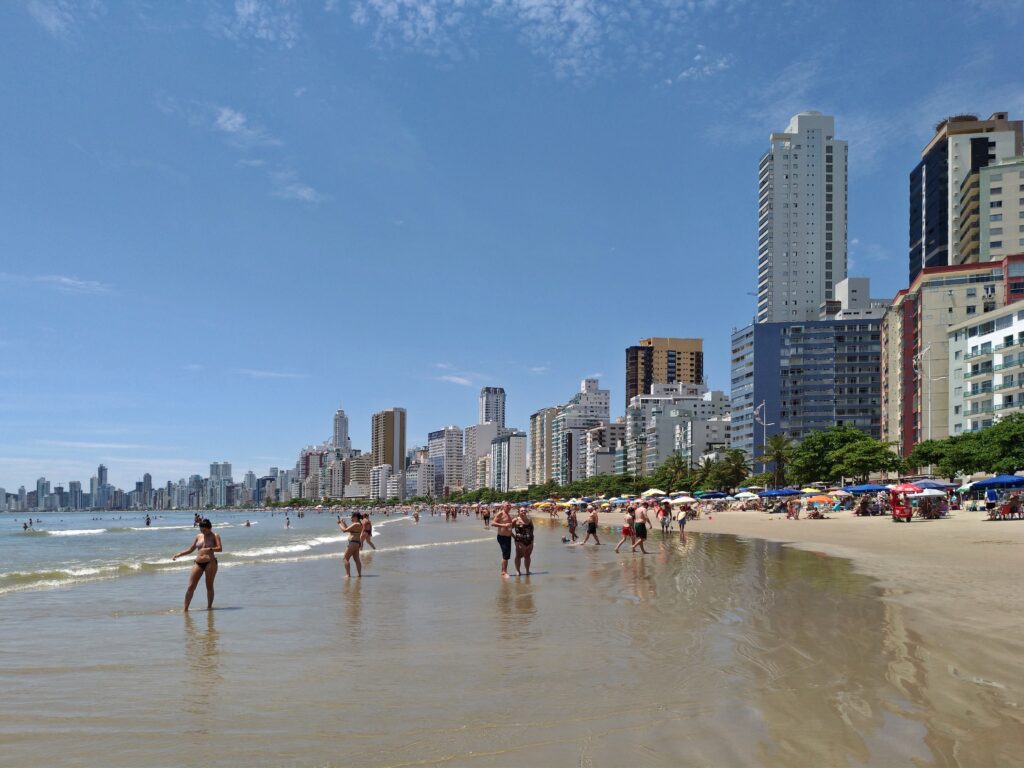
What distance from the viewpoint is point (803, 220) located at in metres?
172

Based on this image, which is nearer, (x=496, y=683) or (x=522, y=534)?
(x=496, y=683)

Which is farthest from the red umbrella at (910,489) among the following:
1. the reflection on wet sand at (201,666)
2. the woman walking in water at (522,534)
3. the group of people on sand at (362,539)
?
the reflection on wet sand at (201,666)

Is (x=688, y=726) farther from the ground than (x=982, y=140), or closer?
closer

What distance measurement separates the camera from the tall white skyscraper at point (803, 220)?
17125cm

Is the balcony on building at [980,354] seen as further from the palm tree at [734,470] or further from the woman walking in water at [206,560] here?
the woman walking in water at [206,560]

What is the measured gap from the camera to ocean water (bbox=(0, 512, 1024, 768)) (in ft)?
18.9

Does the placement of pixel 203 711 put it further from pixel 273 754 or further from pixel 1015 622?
pixel 1015 622

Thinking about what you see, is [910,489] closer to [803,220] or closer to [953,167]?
[953,167]

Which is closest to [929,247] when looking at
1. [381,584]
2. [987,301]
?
[987,301]

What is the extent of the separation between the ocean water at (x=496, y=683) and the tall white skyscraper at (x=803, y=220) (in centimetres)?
16652

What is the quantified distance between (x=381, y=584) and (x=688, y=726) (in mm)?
13148

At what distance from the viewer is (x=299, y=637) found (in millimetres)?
10984

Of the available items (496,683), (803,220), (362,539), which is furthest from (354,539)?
(803,220)

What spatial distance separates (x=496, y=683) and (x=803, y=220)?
18104cm
